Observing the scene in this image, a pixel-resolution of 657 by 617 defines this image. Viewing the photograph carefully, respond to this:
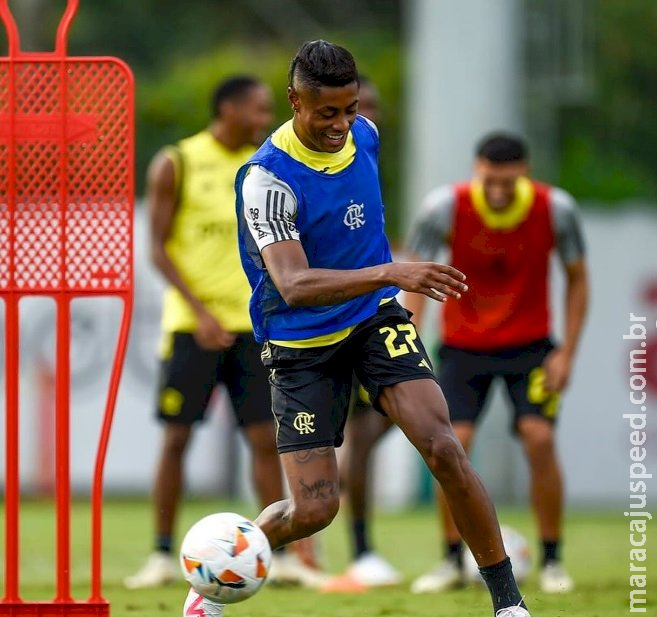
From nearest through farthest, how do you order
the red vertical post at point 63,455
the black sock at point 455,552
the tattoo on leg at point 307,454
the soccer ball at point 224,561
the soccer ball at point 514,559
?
the soccer ball at point 224,561
the tattoo on leg at point 307,454
the red vertical post at point 63,455
the soccer ball at point 514,559
the black sock at point 455,552

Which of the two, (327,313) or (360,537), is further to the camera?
(360,537)

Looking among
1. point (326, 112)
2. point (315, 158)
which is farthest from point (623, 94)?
point (326, 112)

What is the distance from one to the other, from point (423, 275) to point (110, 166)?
1627 millimetres

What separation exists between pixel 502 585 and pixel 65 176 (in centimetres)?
237

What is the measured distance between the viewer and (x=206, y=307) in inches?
346

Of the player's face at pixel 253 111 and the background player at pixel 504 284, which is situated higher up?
the player's face at pixel 253 111

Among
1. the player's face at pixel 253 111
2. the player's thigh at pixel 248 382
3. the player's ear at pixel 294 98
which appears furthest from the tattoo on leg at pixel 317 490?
the player's face at pixel 253 111

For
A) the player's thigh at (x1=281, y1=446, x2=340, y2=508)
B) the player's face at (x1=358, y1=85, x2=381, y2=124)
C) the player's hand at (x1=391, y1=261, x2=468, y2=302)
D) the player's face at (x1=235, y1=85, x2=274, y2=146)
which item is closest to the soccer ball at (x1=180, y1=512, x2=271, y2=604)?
the player's thigh at (x1=281, y1=446, x2=340, y2=508)

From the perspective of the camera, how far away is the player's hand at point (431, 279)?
5.64 metres

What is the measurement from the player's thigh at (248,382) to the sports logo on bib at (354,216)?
2444mm

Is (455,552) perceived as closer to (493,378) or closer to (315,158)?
(493,378)

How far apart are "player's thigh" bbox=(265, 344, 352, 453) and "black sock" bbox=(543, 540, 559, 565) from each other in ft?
8.05

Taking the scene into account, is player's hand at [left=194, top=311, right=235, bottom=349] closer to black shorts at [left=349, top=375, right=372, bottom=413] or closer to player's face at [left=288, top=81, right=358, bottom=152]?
black shorts at [left=349, top=375, right=372, bottom=413]

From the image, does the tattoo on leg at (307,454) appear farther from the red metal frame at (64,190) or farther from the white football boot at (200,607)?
the red metal frame at (64,190)
